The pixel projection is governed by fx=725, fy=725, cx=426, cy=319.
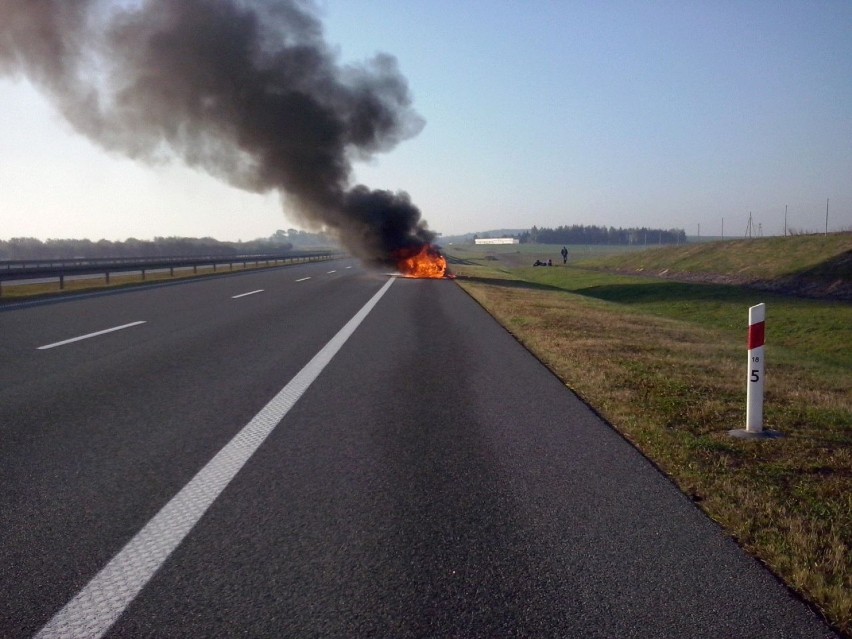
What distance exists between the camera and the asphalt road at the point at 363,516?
310cm

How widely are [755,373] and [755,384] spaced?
103 mm

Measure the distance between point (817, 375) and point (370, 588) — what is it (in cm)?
969

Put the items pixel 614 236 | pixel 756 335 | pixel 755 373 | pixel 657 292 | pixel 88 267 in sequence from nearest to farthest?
pixel 755 373
pixel 756 335
pixel 88 267
pixel 657 292
pixel 614 236

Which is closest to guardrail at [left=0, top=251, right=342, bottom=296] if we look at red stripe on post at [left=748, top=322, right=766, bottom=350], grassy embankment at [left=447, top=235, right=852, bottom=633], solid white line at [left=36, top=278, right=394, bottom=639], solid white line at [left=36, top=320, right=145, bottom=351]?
solid white line at [left=36, top=320, right=145, bottom=351]

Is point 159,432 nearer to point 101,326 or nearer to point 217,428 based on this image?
point 217,428

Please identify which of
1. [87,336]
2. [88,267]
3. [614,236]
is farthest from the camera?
[614,236]

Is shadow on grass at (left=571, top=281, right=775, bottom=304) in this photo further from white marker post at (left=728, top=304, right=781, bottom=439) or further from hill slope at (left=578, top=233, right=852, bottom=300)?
white marker post at (left=728, top=304, right=781, bottom=439)

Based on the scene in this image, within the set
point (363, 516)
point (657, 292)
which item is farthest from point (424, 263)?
point (363, 516)

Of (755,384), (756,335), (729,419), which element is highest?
(756,335)

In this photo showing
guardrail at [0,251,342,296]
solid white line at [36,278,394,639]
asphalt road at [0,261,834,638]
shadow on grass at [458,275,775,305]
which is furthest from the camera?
shadow on grass at [458,275,775,305]

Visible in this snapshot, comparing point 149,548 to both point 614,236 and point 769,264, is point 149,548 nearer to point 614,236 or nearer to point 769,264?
point 769,264

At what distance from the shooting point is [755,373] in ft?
19.9

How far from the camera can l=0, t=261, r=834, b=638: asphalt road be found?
3100 millimetres

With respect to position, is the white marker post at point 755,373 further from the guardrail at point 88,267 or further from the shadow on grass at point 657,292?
the shadow on grass at point 657,292
